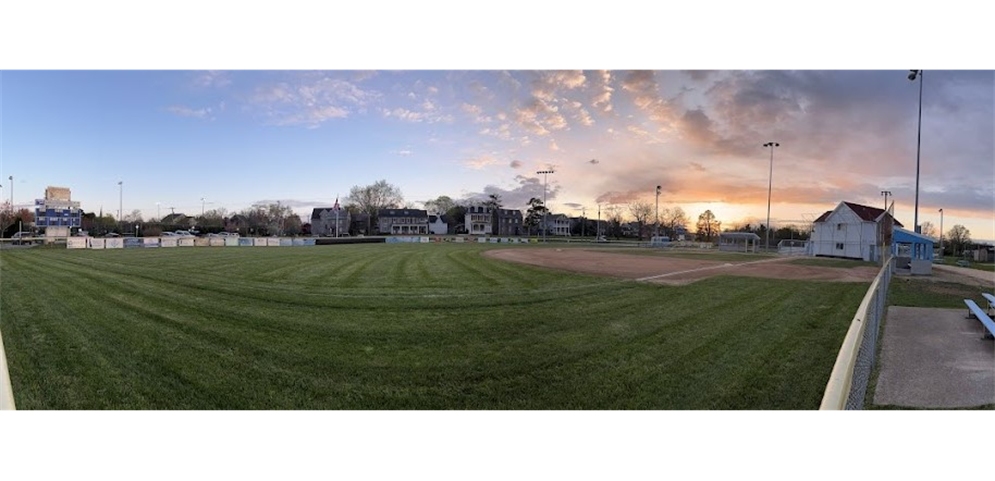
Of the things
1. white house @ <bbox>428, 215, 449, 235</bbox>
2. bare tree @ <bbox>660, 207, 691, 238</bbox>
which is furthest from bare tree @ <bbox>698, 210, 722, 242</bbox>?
white house @ <bbox>428, 215, 449, 235</bbox>

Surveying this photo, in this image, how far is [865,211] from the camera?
22.1m

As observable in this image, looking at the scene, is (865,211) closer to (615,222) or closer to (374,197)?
(374,197)

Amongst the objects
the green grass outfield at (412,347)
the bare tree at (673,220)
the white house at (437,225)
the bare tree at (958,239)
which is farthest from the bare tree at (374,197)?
the bare tree at (673,220)

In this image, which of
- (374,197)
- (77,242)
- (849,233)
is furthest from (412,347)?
(849,233)

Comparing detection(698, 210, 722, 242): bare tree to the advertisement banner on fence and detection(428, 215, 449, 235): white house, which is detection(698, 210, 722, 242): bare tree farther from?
the advertisement banner on fence

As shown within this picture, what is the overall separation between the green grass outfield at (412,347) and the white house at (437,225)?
3128 cm

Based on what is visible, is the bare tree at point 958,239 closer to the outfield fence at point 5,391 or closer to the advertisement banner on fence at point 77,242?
the outfield fence at point 5,391

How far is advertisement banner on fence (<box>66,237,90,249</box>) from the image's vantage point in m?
19.3

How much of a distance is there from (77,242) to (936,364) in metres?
30.8

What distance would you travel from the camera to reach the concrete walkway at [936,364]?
12.1ft
